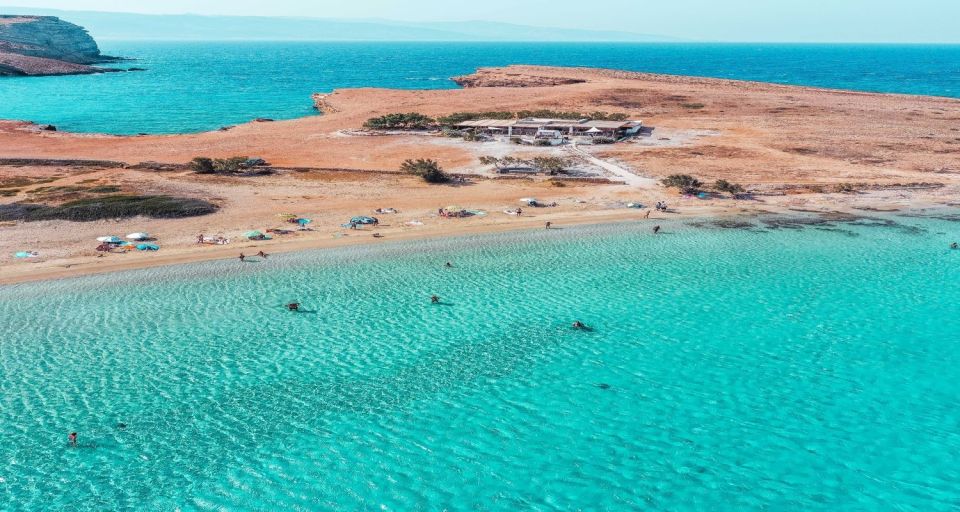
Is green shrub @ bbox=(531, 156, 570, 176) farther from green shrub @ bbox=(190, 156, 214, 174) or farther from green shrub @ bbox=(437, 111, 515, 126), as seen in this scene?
green shrub @ bbox=(190, 156, 214, 174)

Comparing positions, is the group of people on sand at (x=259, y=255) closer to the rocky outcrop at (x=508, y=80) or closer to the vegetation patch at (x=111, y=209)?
the vegetation patch at (x=111, y=209)

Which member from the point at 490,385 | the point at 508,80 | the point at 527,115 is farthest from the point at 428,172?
the point at 508,80

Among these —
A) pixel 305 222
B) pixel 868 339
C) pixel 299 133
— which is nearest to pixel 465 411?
pixel 868 339

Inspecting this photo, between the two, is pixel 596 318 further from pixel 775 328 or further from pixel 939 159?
pixel 939 159

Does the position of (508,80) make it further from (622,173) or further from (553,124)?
(622,173)

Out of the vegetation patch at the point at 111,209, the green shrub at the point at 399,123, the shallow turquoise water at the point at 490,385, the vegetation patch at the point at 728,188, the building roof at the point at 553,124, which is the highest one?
the building roof at the point at 553,124

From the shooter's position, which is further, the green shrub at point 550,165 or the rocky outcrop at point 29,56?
the rocky outcrop at point 29,56

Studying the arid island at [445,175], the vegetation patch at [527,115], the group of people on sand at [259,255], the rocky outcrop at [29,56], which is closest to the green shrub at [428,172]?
the arid island at [445,175]
